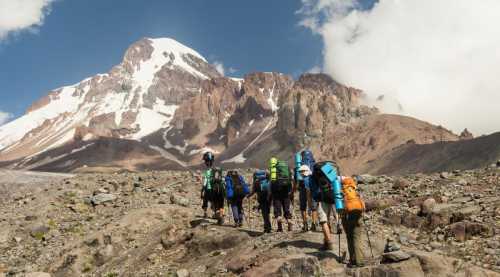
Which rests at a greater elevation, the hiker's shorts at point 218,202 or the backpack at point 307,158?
the backpack at point 307,158

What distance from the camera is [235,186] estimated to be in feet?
53.3

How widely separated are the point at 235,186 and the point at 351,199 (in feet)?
20.8

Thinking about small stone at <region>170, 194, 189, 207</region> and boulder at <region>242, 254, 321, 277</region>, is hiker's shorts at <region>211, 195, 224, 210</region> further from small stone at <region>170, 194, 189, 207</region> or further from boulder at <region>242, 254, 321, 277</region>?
small stone at <region>170, 194, 189, 207</region>

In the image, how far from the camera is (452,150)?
156875mm

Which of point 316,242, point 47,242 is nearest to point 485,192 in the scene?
point 316,242

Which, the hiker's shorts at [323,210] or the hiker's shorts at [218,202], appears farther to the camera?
the hiker's shorts at [218,202]

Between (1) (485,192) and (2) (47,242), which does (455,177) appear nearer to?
(1) (485,192)

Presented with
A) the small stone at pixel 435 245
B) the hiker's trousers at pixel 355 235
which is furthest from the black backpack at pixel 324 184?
the small stone at pixel 435 245

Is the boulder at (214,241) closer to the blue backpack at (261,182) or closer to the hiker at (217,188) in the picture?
the blue backpack at (261,182)

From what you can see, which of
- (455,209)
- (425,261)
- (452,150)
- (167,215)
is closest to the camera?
(425,261)

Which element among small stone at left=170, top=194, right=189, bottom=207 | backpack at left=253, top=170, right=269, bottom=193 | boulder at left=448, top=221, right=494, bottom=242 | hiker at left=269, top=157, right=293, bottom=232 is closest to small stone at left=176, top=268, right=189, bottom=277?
hiker at left=269, top=157, right=293, bottom=232

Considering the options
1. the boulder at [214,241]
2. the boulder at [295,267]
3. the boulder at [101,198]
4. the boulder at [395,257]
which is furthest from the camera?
the boulder at [101,198]

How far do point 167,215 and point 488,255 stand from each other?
43.0ft

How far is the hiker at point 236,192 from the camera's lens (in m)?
16.2
